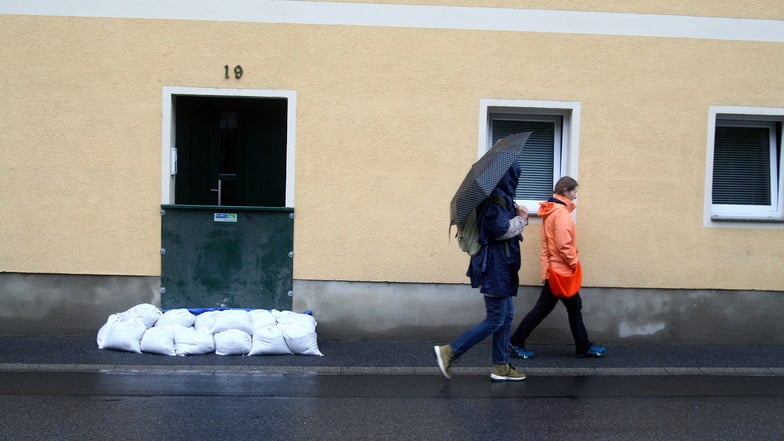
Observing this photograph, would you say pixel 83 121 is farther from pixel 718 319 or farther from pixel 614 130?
pixel 718 319

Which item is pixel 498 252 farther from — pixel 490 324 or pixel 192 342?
pixel 192 342

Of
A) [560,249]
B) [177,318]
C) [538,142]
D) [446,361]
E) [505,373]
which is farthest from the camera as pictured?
[538,142]

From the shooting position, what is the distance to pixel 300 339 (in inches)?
309

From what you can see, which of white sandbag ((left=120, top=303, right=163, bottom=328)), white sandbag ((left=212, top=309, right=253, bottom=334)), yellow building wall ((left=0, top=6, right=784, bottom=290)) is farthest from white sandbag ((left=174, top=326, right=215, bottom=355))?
yellow building wall ((left=0, top=6, right=784, bottom=290))

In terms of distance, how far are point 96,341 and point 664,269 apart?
570cm

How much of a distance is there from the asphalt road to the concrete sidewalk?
157 mm

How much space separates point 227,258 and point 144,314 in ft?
3.23

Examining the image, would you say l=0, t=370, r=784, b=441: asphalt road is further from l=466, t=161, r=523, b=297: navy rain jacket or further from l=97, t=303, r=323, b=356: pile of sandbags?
l=466, t=161, r=523, b=297: navy rain jacket

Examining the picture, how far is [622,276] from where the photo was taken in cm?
865

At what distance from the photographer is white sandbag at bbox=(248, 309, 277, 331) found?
26.4 ft

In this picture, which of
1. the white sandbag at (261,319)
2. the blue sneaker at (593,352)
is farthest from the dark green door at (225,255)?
the blue sneaker at (593,352)

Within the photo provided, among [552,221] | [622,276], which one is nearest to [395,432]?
[552,221]

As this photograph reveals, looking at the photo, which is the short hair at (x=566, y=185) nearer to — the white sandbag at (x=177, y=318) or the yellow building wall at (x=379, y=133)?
the yellow building wall at (x=379, y=133)

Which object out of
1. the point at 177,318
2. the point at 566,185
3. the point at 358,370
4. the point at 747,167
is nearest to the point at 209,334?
the point at 177,318
